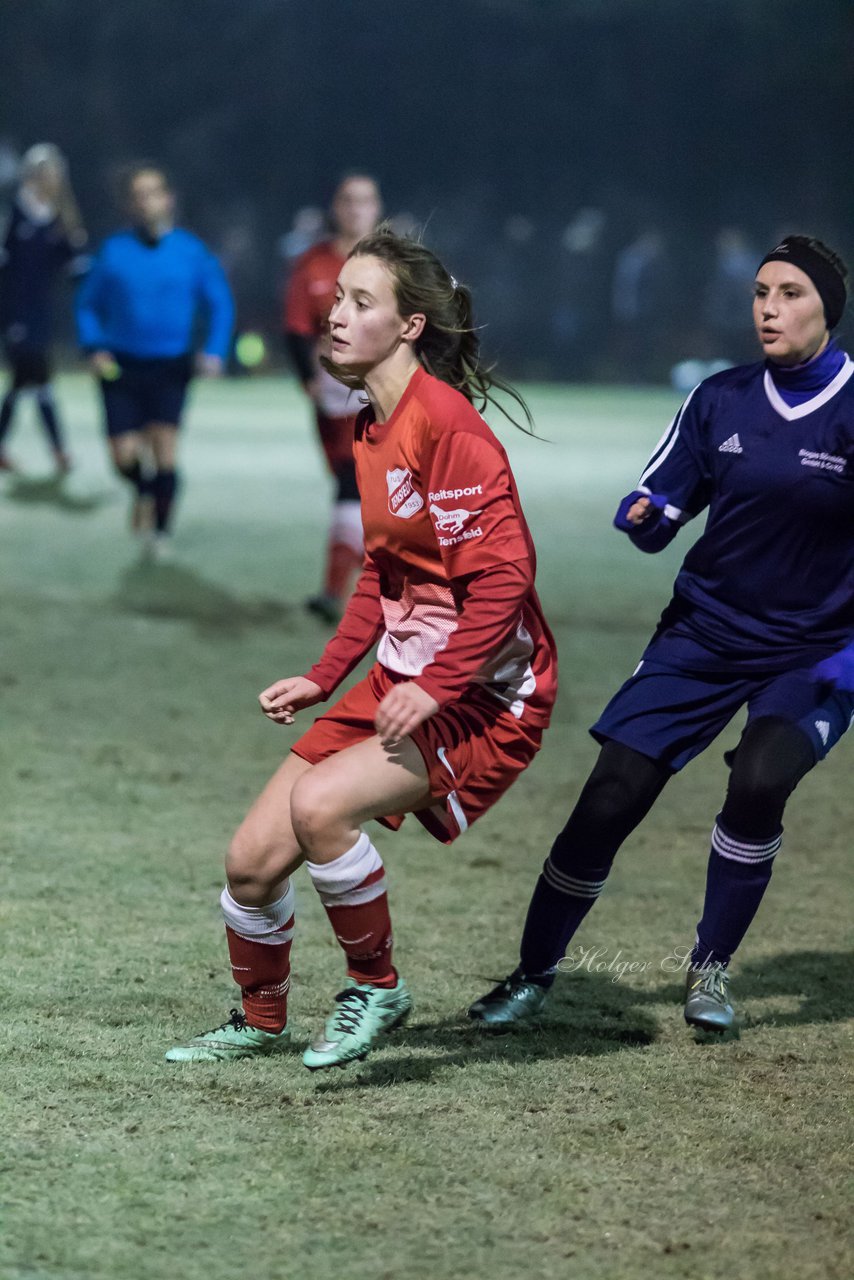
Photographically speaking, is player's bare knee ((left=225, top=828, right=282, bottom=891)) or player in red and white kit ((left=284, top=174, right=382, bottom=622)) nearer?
player's bare knee ((left=225, top=828, right=282, bottom=891))

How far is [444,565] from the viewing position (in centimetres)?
342

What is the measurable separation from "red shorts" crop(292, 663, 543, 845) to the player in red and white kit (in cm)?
467

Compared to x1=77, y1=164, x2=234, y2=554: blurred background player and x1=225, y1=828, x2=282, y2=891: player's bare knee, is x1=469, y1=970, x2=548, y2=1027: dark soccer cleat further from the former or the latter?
x1=77, y1=164, x2=234, y2=554: blurred background player

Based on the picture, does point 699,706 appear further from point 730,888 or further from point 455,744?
point 455,744

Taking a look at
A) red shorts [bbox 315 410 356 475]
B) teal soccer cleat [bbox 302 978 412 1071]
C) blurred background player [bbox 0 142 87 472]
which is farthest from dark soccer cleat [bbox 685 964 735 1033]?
blurred background player [bbox 0 142 87 472]

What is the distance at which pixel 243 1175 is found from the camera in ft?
9.73

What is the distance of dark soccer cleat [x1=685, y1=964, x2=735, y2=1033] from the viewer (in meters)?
3.74

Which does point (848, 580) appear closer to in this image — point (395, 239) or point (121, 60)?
point (395, 239)

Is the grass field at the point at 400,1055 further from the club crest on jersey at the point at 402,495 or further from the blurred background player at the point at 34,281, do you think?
the blurred background player at the point at 34,281

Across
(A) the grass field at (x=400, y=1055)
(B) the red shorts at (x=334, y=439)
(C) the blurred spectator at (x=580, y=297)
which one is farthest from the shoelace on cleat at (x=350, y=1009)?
(C) the blurred spectator at (x=580, y=297)

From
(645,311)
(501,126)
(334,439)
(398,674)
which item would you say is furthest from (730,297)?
(398,674)

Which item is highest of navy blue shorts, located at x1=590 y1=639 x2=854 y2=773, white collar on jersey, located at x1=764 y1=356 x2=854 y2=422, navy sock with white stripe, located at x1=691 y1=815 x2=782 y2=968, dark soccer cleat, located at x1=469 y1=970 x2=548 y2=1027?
white collar on jersey, located at x1=764 y1=356 x2=854 y2=422

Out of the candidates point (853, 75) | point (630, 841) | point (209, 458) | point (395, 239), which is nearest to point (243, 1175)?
point (395, 239)

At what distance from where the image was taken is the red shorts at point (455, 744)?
3416 millimetres
